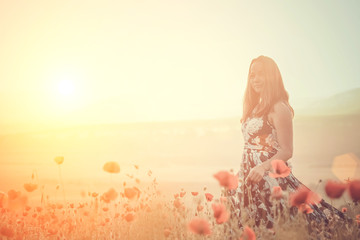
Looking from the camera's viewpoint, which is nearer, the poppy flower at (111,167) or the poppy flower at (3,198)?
the poppy flower at (111,167)

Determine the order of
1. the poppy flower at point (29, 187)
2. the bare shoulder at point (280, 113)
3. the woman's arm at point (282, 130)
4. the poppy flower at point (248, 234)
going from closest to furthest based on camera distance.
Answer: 1. the poppy flower at point (248, 234)
2. the woman's arm at point (282, 130)
3. the bare shoulder at point (280, 113)
4. the poppy flower at point (29, 187)

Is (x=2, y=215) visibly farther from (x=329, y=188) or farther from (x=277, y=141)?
(x=329, y=188)

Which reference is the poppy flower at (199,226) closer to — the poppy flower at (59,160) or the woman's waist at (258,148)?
the woman's waist at (258,148)

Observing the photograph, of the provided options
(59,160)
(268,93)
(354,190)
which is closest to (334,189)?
(354,190)

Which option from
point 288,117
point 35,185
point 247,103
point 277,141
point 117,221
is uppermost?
point 247,103

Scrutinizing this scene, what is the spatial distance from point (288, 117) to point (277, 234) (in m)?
1.13

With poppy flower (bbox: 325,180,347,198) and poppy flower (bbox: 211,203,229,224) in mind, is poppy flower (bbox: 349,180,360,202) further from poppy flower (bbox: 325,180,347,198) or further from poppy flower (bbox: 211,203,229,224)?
poppy flower (bbox: 211,203,229,224)

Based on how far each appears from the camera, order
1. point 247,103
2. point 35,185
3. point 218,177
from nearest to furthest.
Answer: point 218,177
point 35,185
point 247,103

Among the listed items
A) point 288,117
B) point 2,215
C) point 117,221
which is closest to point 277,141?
point 288,117

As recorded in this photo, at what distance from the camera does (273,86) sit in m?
3.26

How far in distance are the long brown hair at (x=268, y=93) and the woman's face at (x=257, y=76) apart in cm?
4

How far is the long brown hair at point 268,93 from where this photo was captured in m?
3.20

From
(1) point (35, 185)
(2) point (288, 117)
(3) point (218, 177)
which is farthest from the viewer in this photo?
(1) point (35, 185)

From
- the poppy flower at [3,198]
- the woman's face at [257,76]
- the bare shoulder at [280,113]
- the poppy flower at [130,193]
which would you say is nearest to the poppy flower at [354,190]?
the bare shoulder at [280,113]
